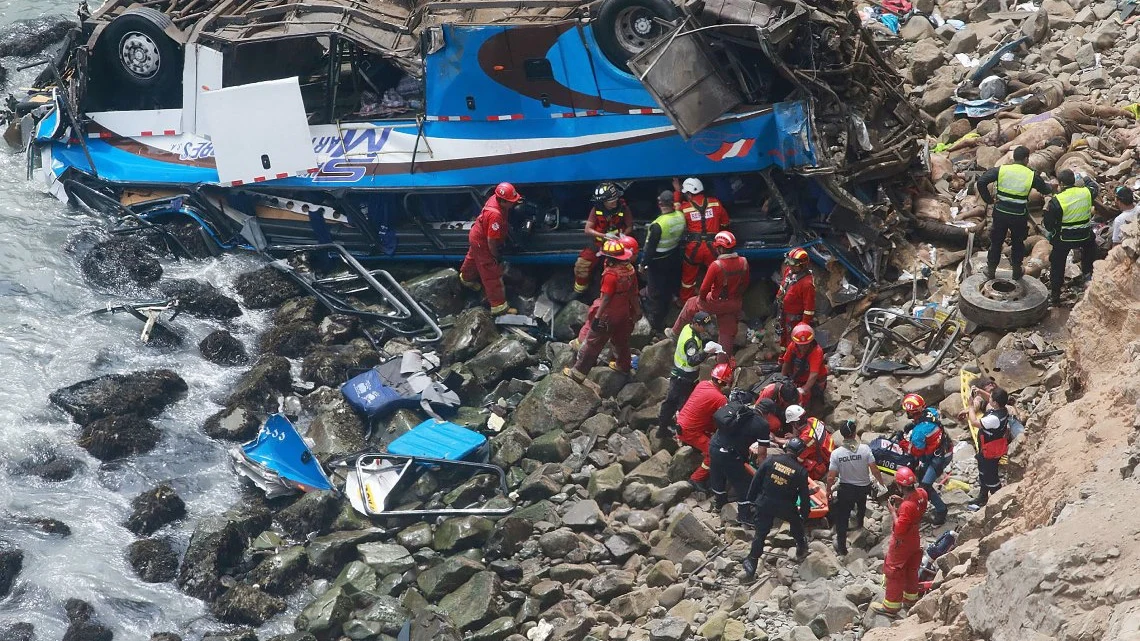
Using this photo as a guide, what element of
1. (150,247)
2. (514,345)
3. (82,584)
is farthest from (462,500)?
(150,247)

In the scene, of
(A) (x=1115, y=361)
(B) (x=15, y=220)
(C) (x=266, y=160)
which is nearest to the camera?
(A) (x=1115, y=361)

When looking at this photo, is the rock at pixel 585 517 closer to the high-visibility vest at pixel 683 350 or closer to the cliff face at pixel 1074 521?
the high-visibility vest at pixel 683 350

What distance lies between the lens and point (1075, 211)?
1024 centimetres

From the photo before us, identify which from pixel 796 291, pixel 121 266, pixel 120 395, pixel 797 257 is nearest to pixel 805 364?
pixel 796 291

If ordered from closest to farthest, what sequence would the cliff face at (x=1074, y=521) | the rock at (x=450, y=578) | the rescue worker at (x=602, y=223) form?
the cliff face at (x=1074, y=521), the rock at (x=450, y=578), the rescue worker at (x=602, y=223)

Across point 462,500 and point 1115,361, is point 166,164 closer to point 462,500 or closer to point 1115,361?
point 462,500

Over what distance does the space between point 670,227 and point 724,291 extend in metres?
0.81

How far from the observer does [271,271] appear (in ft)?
42.2

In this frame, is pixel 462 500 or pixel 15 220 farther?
pixel 15 220

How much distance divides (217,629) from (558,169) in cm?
486

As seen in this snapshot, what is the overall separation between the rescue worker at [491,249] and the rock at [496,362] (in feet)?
2.16

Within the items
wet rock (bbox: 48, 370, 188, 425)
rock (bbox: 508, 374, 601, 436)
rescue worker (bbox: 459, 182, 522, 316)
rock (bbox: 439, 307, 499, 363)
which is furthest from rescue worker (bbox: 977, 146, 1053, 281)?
wet rock (bbox: 48, 370, 188, 425)

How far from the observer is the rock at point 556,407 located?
11.0 meters

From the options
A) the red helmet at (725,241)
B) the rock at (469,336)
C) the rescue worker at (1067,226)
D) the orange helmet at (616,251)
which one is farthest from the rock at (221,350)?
the rescue worker at (1067,226)
